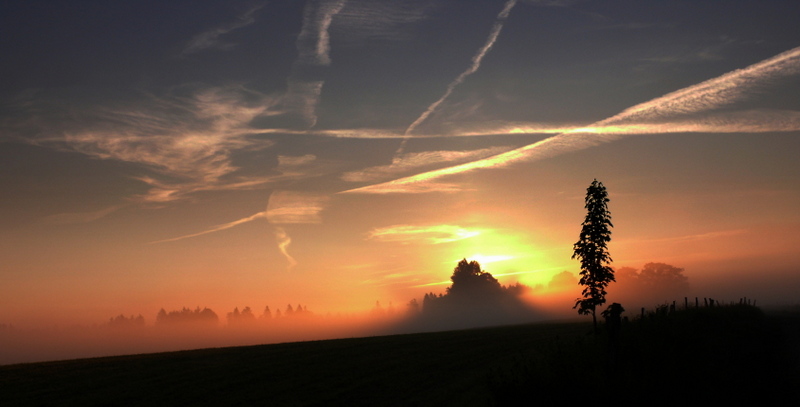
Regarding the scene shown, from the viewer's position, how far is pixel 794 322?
156 ft

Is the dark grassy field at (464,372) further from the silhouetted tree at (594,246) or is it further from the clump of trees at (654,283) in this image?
the clump of trees at (654,283)

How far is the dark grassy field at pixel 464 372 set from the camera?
1995 centimetres

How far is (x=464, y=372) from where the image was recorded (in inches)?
1296

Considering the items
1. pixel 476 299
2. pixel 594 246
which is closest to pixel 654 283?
pixel 476 299

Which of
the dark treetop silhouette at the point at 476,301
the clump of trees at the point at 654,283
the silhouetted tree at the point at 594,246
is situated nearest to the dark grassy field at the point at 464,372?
the silhouetted tree at the point at 594,246

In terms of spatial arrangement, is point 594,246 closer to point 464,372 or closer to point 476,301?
point 464,372

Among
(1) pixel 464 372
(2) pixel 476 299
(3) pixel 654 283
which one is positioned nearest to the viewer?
(1) pixel 464 372

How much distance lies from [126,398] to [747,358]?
33.1 m

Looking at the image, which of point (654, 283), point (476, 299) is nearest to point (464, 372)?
point (476, 299)

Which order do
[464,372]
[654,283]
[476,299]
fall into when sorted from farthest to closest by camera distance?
1. [654,283]
2. [476,299]
3. [464,372]

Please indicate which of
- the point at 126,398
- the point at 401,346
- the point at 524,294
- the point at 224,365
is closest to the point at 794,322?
the point at 401,346

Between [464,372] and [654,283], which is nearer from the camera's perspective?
[464,372]

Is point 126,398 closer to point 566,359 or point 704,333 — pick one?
point 566,359

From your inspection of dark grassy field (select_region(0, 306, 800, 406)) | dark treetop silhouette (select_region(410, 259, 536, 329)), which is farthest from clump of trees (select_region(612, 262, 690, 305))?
dark grassy field (select_region(0, 306, 800, 406))
